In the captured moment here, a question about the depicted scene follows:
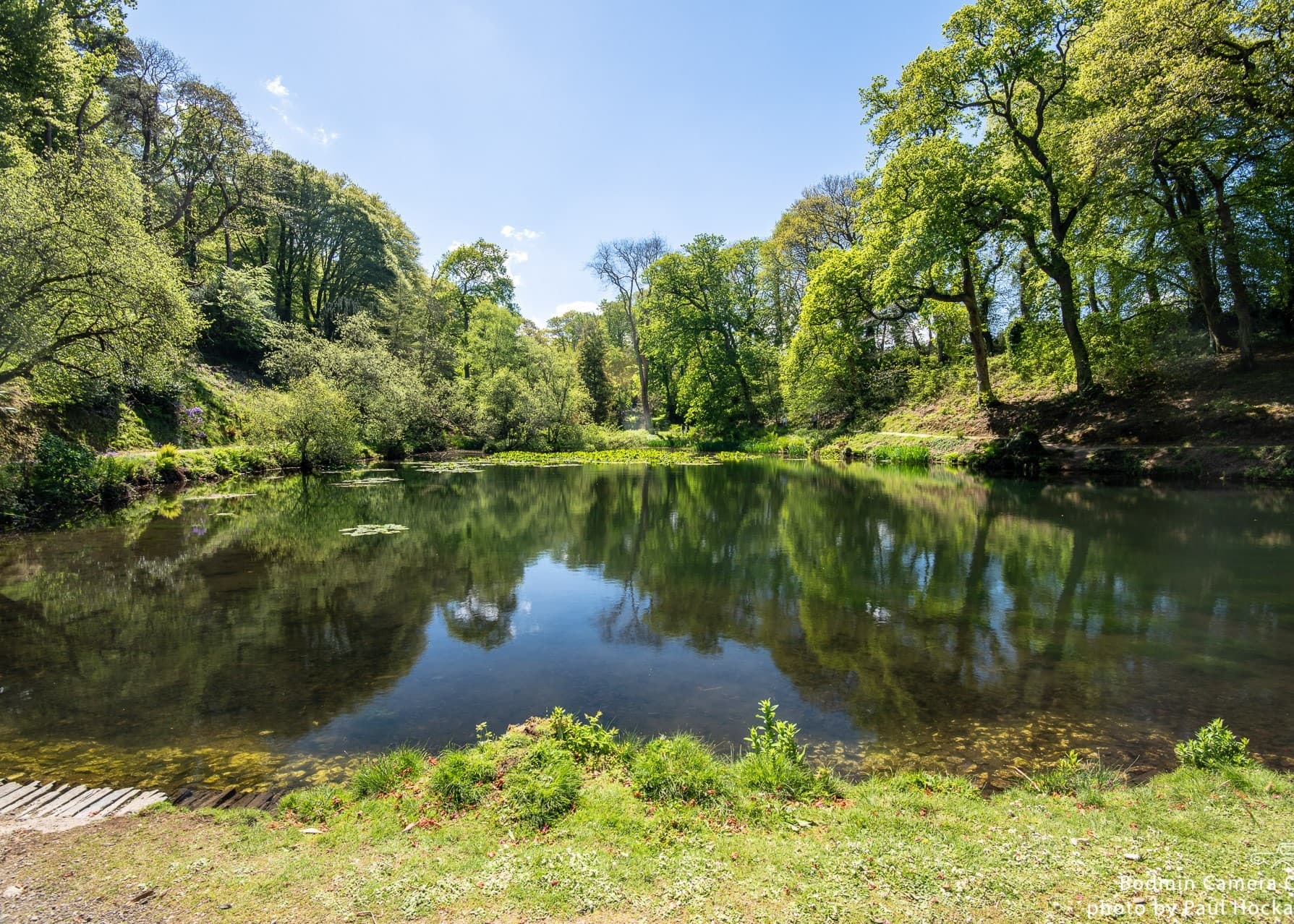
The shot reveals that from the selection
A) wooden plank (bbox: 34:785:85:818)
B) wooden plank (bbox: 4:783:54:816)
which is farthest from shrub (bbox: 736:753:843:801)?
wooden plank (bbox: 4:783:54:816)

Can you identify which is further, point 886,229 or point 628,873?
point 886,229

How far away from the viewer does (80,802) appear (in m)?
4.05

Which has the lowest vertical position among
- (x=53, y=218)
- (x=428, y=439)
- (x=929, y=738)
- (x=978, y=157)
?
(x=929, y=738)

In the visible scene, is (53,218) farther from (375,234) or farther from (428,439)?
(375,234)

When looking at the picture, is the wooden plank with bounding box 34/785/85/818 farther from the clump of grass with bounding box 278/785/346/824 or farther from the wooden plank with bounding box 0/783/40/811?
the clump of grass with bounding box 278/785/346/824

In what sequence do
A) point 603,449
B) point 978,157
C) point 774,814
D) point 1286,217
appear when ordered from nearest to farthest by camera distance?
point 774,814
point 1286,217
point 978,157
point 603,449

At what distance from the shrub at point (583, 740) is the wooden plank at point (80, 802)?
328 centimetres

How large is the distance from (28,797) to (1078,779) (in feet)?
25.2

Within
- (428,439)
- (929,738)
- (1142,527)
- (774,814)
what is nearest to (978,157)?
(1142,527)

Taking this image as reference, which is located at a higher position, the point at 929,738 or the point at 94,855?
the point at 94,855

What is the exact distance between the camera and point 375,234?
46500 mm

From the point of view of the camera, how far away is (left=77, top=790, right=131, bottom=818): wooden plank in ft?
12.9

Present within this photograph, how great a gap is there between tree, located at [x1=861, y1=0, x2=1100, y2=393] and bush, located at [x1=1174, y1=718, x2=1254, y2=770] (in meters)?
23.6

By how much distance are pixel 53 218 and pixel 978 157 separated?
32.0m
